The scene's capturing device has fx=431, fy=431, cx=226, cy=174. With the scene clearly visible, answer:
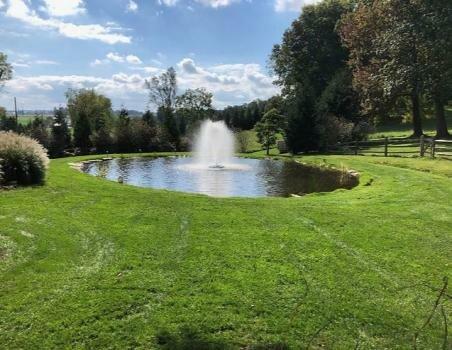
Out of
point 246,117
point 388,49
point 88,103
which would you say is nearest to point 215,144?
point 388,49

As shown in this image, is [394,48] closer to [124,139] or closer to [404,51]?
[404,51]

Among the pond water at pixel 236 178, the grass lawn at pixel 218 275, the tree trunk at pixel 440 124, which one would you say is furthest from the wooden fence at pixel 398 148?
the grass lawn at pixel 218 275

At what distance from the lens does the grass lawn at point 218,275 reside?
411 centimetres

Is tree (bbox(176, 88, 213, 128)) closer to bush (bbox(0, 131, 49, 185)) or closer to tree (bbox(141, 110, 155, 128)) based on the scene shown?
tree (bbox(141, 110, 155, 128))

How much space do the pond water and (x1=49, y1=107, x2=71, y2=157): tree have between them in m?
13.4

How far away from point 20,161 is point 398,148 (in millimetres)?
23762

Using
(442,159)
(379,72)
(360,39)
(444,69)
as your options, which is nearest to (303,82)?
(360,39)

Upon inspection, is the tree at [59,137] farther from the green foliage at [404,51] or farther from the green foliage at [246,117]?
the green foliage at [404,51]

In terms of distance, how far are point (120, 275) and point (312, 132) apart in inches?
1064

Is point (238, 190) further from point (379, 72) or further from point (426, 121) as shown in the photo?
point (426, 121)

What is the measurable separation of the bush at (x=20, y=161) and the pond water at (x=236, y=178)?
3.79 metres

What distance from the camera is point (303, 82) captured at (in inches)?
1864

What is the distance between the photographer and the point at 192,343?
390cm

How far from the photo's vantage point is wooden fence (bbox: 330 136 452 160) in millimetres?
22391
